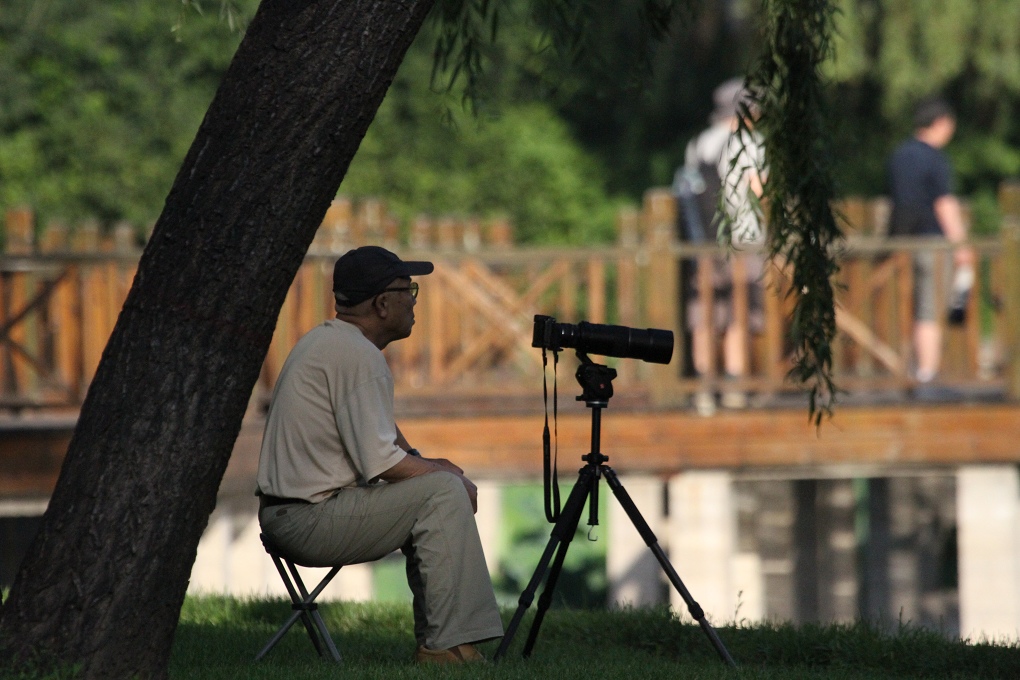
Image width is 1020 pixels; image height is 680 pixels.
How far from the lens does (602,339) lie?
5.47 m

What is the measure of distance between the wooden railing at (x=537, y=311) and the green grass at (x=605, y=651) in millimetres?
3300

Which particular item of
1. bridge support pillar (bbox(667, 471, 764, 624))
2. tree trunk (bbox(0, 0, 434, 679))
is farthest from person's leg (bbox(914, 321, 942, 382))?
tree trunk (bbox(0, 0, 434, 679))

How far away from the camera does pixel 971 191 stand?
24.5 metres

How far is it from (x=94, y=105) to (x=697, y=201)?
10.4m

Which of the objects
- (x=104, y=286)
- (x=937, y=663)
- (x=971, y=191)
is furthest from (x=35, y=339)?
(x=971, y=191)

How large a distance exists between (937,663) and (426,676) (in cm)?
209

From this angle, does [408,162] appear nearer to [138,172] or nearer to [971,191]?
[138,172]

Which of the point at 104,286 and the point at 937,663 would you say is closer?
the point at 937,663

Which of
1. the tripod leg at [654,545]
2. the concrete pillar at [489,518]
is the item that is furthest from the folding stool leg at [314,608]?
the concrete pillar at [489,518]

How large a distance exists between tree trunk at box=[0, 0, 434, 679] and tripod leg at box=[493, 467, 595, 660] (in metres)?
1.14

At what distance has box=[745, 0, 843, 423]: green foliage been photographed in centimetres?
647

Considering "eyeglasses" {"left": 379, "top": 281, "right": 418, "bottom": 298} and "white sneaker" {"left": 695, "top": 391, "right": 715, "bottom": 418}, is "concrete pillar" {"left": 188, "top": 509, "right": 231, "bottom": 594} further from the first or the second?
"eyeglasses" {"left": 379, "top": 281, "right": 418, "bottom": 298}

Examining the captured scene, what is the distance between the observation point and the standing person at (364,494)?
5074 mm

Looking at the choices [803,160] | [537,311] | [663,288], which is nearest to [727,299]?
[663,288]
